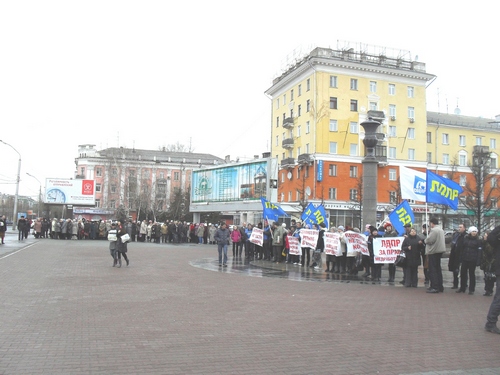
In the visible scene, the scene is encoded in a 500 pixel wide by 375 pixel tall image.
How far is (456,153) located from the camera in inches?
2751

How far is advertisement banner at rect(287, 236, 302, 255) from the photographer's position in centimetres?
2056

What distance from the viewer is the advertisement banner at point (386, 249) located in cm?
1536

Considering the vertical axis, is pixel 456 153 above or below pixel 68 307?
above

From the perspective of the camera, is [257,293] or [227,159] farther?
[227,159]

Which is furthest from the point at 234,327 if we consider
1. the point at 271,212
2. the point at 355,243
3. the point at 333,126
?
the point at 333,126

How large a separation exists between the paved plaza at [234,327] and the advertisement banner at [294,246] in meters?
5.94

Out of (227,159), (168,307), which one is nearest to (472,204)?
(168,307)

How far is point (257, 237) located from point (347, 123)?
41.6 meters

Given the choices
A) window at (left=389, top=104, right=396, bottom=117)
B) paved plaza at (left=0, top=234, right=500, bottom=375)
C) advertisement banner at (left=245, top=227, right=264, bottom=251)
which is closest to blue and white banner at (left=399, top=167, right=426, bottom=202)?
paved plaza at (left=0, top=234, right=500, bottom=375)

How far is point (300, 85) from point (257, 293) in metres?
54.5

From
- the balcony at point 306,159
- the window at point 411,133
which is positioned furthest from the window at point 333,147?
the window at point 411,133

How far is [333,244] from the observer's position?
17.4 meters

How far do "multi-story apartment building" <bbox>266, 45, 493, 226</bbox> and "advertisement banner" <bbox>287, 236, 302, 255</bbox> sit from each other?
36.1 metres

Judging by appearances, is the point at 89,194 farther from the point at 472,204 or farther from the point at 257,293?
the point at 257,293
